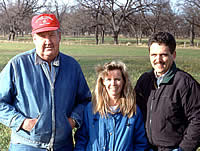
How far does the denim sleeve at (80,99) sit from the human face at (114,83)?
30cm

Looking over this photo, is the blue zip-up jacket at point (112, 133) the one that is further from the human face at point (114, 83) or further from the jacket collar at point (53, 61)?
the jacket collar at point (53, 61)

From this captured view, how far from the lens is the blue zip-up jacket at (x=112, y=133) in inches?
112

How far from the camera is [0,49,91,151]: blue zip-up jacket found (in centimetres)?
274

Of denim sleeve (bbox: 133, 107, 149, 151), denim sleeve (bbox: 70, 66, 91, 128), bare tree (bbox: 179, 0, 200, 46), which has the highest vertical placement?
bare tree (bbox: 179, 0, 200, 46)

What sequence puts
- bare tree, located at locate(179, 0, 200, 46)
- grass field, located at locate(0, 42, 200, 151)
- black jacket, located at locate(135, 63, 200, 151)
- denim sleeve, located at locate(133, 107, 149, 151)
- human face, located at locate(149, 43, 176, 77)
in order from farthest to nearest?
bare tree, located at locate(179, 0, 200, 46) → grass field, located at locate(0, 42, 200, 151) → denim sleeve, located at locate(133, 107, 149, 151) → human face, located at locate(149, 43, 176, 77) → black jacket, located at locate(135, 63, 200, 151)

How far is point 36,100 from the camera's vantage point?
9.01 feet

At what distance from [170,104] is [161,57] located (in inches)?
19.9

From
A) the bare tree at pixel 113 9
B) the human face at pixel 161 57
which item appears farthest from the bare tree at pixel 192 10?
the human face at pixel 161 57

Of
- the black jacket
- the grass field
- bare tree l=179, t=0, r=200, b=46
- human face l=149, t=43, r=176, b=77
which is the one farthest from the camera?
bare tree l=179, t=0, r=200, b=46

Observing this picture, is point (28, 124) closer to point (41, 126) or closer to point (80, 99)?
point (41, 126)

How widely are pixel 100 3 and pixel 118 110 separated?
4731 cm

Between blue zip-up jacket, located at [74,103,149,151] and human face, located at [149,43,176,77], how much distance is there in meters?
0.53

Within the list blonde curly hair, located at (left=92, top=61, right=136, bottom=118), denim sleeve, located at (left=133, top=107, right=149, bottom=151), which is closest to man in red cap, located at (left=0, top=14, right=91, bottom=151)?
blonde curly hair, located at (left=92, top=61, right=136, bottom=118)

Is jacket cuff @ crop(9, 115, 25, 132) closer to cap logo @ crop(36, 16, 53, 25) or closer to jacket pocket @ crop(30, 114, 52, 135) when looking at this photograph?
jacket pocket @ crop(30, 114, 52, 135)
